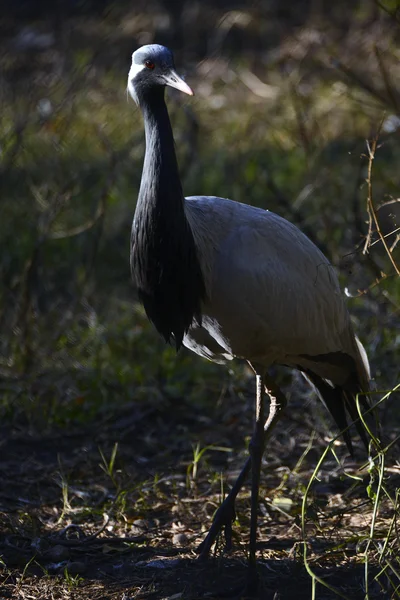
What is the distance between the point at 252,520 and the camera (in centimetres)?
385

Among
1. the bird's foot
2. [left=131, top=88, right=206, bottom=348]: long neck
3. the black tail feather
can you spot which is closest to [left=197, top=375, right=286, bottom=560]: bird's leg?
the bird's foot

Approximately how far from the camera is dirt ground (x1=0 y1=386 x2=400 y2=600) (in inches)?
145

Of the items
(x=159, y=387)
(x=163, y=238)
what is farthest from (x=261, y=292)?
(x=159, y=387)

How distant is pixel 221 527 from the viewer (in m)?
4.01

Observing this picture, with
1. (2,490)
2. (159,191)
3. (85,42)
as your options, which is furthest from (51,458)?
(85,42)

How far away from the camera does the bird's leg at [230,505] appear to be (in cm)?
394

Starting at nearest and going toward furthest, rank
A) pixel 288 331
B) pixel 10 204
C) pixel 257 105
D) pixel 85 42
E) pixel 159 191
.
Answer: pixel 159 191, pixel 288 331, pixel 10 204, pixel 257 105, pixel 85 42

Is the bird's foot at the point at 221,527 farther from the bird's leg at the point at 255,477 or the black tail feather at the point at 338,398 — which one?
the black tail feather at the point at 338,398

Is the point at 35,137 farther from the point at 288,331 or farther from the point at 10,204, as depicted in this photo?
the point at 288,331

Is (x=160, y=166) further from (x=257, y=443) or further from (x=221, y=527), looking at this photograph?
(x=221, y=527)

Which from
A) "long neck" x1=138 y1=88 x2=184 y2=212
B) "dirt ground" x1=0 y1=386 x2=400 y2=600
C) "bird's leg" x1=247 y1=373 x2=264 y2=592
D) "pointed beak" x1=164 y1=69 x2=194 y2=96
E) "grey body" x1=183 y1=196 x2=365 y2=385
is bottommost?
"dirt ground" x1=0 y1=386 x2=400 y2=600

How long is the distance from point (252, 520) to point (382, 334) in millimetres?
1868

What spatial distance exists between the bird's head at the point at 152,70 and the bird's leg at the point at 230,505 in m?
1.29

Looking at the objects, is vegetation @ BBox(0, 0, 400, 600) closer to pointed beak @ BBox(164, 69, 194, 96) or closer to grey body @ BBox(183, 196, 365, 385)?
grey body @ BBox(183, 196, 365, 385)
